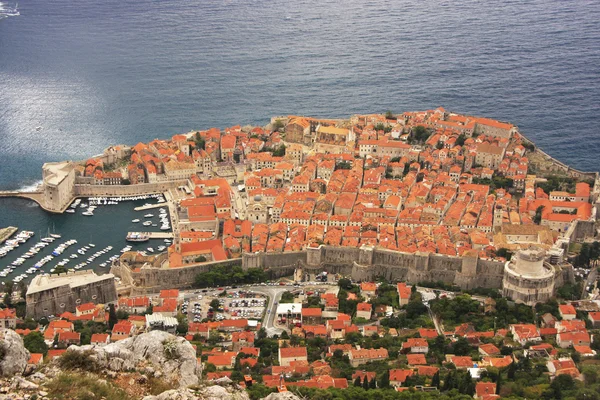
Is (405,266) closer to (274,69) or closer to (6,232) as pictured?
(6,232)

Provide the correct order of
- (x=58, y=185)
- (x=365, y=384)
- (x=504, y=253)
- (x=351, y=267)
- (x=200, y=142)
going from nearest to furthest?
(x=365, y=384) → (x=504, y=253) → (x=351, y=267) → (x=58, y=185) → (x=200, y=142)

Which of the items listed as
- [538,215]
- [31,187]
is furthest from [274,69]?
[538,215]

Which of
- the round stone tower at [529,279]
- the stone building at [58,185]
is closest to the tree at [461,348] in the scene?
the round stone tower at [529,279]

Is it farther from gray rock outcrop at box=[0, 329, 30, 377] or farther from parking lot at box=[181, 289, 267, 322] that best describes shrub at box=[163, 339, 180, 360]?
parking lot at box=[181, 289, 267, 322]

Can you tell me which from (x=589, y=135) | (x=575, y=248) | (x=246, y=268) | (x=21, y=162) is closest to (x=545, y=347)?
(x=575, y=248)

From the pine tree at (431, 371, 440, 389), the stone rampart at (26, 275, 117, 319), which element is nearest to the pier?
the stone rampart at (26, 275, 117, 319)
